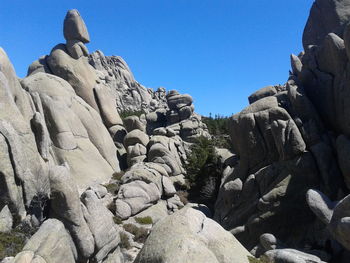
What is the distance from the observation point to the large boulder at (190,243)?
371 inches

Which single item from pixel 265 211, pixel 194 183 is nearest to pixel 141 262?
pixel 265 211

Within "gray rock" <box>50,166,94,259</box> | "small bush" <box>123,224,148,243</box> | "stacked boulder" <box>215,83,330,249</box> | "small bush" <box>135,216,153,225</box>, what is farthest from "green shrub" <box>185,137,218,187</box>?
"gray rock" <box>50,166,94,259</box>

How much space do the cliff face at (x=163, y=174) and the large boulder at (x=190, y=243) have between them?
1.4 inches

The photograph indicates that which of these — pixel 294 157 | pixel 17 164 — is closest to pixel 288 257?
pixel 294 157

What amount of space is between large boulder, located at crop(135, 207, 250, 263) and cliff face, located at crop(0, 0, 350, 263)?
36mm

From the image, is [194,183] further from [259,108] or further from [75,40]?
[75,40]

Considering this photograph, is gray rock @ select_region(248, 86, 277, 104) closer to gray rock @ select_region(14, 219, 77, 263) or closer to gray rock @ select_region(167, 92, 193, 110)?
gray rock @ select_region(167, 92, 193, 110)

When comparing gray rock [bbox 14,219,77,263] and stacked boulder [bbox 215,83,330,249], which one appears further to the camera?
stacked boulder [bbox 215,83,330,249]

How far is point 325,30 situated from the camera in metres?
42.6

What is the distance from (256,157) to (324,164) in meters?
4.55

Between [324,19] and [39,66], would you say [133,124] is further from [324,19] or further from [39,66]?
[324,19]

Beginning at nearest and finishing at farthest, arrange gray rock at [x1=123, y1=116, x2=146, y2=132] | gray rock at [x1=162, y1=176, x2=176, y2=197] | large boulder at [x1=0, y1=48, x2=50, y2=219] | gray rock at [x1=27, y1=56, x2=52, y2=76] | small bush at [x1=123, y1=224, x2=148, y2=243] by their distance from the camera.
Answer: large boulder at [x1=0, y1=48, x2=50, y2=219] → small bush at [x1=123, y1=224, x2=148, y2=243] → gray rock at [x1=162, y1=176, x2=176, y2=197] → gray rock at [x1=27, y1=56, x2=52, y2=76] → gray rock at [x1=123, y1=116, x2=146, y2=132]

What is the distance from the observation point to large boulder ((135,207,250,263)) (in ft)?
30.9

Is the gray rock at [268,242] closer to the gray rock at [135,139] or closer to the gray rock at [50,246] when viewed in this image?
the gray rock at [50,246]
